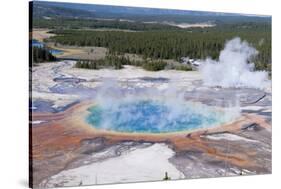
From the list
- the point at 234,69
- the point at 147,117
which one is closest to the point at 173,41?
the point at 234,69

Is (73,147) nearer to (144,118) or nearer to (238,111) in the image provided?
(144,118)

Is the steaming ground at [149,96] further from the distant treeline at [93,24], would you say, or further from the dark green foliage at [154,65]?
the distant treeline at [93,24]

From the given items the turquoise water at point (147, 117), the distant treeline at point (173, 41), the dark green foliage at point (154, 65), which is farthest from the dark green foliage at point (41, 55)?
the dark green foliage at point (154, 65)

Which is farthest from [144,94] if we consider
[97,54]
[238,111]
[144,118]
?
[238,111]

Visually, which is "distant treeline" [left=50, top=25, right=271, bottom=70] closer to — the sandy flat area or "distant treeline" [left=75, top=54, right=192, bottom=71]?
"distant treeline" [left=75, top=54, right=192, bottom=71]

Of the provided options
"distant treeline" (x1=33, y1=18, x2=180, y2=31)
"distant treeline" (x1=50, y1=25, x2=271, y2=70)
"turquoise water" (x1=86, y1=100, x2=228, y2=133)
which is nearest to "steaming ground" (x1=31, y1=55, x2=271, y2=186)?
"turquoise water" (x1=86, y1=100, x2=228, y2=133)
